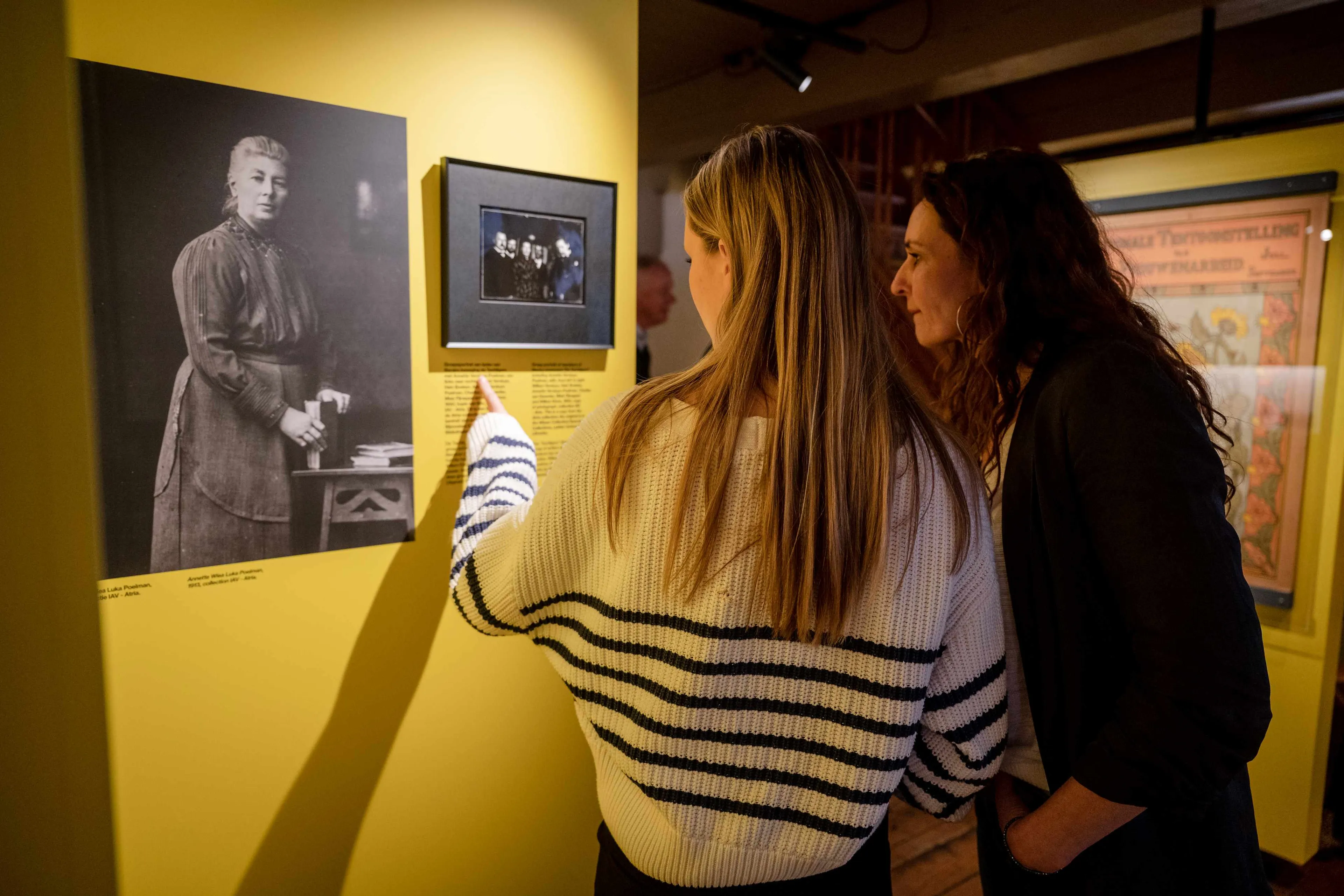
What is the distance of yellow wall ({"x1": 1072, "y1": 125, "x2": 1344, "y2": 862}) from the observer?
269 cm

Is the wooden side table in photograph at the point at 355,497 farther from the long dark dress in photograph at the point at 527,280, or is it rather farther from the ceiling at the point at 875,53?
the ceiling at the point at 875,53

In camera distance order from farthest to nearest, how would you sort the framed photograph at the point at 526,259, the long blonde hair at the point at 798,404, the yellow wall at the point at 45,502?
1. the framed photograph at the point at 526,259
2. the yellow wall at the point at 45,502
3. the long blonde hair at the point at 798,404

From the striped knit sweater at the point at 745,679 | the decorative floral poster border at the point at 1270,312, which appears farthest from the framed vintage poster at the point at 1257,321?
the striped knit sweater at the point at 745,679

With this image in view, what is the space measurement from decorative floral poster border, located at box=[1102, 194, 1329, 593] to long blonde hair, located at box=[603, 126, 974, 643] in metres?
2.13

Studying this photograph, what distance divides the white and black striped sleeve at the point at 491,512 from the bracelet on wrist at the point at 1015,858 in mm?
825

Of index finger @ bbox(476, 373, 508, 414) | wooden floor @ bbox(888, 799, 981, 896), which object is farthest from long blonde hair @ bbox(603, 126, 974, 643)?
wooden floor @ bbox(888, 799, 981, 896)

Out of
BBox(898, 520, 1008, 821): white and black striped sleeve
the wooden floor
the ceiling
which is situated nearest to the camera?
BBox(898, 520, 1008, 821): white and black striped sleeve

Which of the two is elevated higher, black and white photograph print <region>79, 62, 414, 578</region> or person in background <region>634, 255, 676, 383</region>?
person in background <region>634, 255, 676, 383</region>

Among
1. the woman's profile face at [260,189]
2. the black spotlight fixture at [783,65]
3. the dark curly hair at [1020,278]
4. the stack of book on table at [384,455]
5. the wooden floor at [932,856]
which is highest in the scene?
the black spotlight fixture at [783,65]

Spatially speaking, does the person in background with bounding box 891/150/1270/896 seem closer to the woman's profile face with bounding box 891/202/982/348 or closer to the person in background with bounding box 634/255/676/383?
the woman's profile face with bounding box 891/202/982/348

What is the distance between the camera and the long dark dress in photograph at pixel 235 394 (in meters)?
1.63

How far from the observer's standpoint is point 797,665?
1.07 meters

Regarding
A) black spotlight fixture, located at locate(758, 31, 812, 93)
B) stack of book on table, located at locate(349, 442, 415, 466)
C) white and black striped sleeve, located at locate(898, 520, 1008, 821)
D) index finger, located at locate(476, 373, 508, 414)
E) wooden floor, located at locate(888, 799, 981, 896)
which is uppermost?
black spotlight fixture, located at locate(758, 31, 812, 93)

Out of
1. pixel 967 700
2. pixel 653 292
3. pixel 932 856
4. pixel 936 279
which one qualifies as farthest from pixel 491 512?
pixel 653 292
